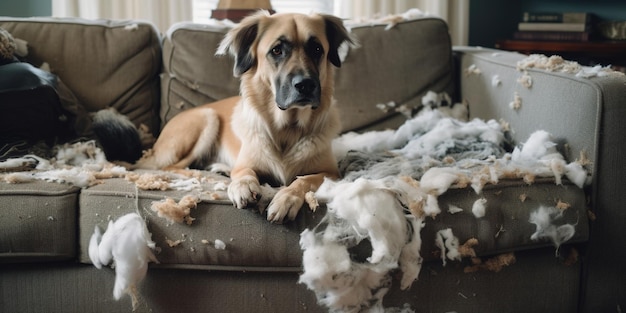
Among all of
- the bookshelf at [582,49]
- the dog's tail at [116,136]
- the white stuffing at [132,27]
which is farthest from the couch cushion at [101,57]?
the bookshelf at [582,49]

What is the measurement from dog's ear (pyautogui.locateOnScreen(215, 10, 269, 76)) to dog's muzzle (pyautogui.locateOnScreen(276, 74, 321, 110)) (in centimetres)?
18

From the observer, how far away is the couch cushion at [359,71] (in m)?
2.22

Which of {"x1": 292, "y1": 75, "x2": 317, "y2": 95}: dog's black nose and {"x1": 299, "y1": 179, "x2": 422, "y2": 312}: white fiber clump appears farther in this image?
{"x1": 292, "y1": 75, "x2": 317, "y2": 95}: dog's black nose

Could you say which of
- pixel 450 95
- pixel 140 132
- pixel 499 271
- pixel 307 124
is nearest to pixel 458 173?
pixel 499 271

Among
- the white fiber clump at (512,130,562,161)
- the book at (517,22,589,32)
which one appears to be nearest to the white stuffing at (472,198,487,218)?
the white fiber clump at (512,130,562,161)

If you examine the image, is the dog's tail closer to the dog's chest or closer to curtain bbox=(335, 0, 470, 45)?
the dog's chest

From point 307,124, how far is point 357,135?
497mm

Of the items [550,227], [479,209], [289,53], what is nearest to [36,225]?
[289,53]

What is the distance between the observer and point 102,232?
4.50 ft

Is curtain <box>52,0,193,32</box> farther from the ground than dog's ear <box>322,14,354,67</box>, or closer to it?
farther from the ground

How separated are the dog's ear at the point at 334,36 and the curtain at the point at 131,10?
128 cm

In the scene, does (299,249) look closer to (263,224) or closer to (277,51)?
(263,224)

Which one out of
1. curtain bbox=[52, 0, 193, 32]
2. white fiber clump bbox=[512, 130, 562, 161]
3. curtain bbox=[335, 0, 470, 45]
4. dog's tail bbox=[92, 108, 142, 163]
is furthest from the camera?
curtain bbox=[335, 0, 470, 45]

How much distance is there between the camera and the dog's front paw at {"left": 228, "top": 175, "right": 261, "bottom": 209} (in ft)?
4.43
